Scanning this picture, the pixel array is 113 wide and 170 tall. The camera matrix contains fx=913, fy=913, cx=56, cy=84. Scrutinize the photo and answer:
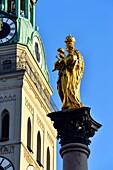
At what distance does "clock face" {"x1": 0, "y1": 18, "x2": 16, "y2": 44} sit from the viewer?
52.3m

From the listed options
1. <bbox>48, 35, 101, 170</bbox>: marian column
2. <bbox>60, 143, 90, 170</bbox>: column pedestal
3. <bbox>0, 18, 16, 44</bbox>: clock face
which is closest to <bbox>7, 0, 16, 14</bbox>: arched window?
<bbox>0, 18, 16, 44</bbox>: clock face

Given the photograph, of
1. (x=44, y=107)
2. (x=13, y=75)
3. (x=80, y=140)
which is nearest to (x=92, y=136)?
(x=80, y=140)

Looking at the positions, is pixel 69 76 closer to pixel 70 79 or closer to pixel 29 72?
pixel 70 79

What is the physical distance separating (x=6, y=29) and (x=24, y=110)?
582 cm

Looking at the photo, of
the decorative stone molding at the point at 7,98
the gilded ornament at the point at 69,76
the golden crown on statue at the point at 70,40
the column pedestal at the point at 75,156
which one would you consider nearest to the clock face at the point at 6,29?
the decorative stone molding at the point at 7,98

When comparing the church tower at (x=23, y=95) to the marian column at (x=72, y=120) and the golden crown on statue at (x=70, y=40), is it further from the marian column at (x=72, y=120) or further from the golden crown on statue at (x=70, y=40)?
the marian column at (x=72, y=120)

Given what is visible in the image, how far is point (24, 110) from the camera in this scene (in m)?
49.8

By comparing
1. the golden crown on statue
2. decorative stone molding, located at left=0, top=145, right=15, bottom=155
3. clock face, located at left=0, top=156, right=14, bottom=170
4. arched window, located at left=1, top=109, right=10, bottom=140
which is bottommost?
the golden crown on statue

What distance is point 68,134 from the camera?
22.6 m

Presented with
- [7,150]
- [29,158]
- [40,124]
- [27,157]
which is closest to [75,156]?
[7,150]

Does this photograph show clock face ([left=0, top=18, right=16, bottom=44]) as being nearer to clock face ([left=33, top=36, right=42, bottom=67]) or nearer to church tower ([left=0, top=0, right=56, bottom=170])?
church tower ([left=0, top=0, right=56, bottom=170])

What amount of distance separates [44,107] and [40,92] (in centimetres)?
97

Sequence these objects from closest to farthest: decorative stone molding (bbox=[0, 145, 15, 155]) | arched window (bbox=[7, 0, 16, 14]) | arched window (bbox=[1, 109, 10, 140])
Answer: decorative stone molding (bbox=[0, 145, 15, 155]), arched window (bbox=[1, 109, 10, 140]), arched window (bbox=[7, 0, 16, 14])

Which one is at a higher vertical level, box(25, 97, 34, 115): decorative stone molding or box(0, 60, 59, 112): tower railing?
box(0, 60, 59, 112): tower railing
